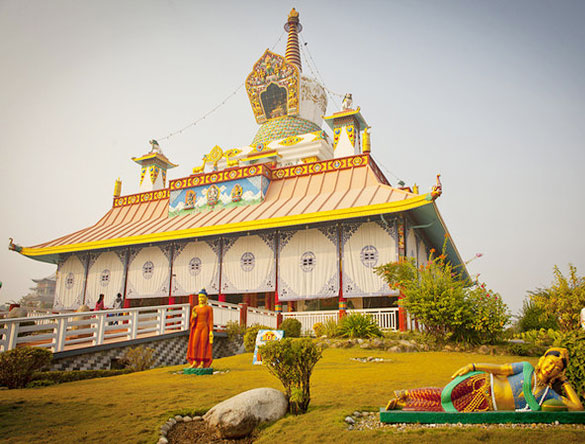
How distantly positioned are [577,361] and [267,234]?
15.7 meters

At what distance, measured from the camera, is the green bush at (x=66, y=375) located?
9.33 m

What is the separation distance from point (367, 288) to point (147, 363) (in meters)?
8.75

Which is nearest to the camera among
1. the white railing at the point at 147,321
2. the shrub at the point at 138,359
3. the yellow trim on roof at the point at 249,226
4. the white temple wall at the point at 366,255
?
the white railing at the point at 147,321

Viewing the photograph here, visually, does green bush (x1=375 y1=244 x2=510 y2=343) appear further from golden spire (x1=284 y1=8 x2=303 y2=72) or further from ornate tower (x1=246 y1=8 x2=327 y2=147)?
golden spire (x1=284 y1=8 x2=303 y2=72)

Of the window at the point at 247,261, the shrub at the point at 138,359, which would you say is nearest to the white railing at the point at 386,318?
the window at the point at 247,261

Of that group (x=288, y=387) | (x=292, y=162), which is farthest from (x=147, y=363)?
(x=292, y=162)

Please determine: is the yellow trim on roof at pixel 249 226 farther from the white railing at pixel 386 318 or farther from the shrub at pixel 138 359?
the shrub at pixel 138 359

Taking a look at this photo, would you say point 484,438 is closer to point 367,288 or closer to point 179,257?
point 367,288

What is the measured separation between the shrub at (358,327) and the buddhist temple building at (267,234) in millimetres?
2484

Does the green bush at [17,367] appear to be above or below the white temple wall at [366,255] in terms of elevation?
below

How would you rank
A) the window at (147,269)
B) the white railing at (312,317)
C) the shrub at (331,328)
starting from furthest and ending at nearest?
1. the window at (147,269)
2. the white railing at (312,317)
3. the shrub at (331,328)

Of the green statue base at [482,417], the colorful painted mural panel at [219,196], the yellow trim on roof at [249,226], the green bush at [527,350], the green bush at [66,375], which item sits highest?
the colorful painted mural panel at [219,196]

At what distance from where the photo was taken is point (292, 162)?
1080 inches

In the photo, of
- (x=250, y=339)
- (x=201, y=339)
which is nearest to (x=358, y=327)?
(x=250, y=339)
